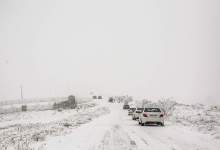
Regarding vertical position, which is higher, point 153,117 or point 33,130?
point 153,117

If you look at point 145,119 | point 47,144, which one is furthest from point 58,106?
point 47,144

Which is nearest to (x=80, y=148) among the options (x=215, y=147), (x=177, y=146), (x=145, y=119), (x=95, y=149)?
(x=95, y=149)

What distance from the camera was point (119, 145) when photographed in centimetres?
1638

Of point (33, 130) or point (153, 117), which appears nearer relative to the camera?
point (33, 130)

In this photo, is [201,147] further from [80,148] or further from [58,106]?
[58,106]

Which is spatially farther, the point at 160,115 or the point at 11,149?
the point at 160,115

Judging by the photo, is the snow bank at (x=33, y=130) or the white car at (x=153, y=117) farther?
the white car at (x=153, y=117)

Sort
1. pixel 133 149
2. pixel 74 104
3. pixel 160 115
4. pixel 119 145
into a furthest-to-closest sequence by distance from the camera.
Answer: pixel 74 104
pixel 160 115
pixel 119 145
pixel 133 149

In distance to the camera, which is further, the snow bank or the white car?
the white car

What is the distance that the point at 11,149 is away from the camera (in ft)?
54.0

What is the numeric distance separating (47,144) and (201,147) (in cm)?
654

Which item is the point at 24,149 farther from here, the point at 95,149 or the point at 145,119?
the point at 145,119

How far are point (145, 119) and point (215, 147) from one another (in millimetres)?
15407

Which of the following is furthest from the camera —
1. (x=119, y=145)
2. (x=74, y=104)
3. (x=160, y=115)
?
(x=74, y=104)
